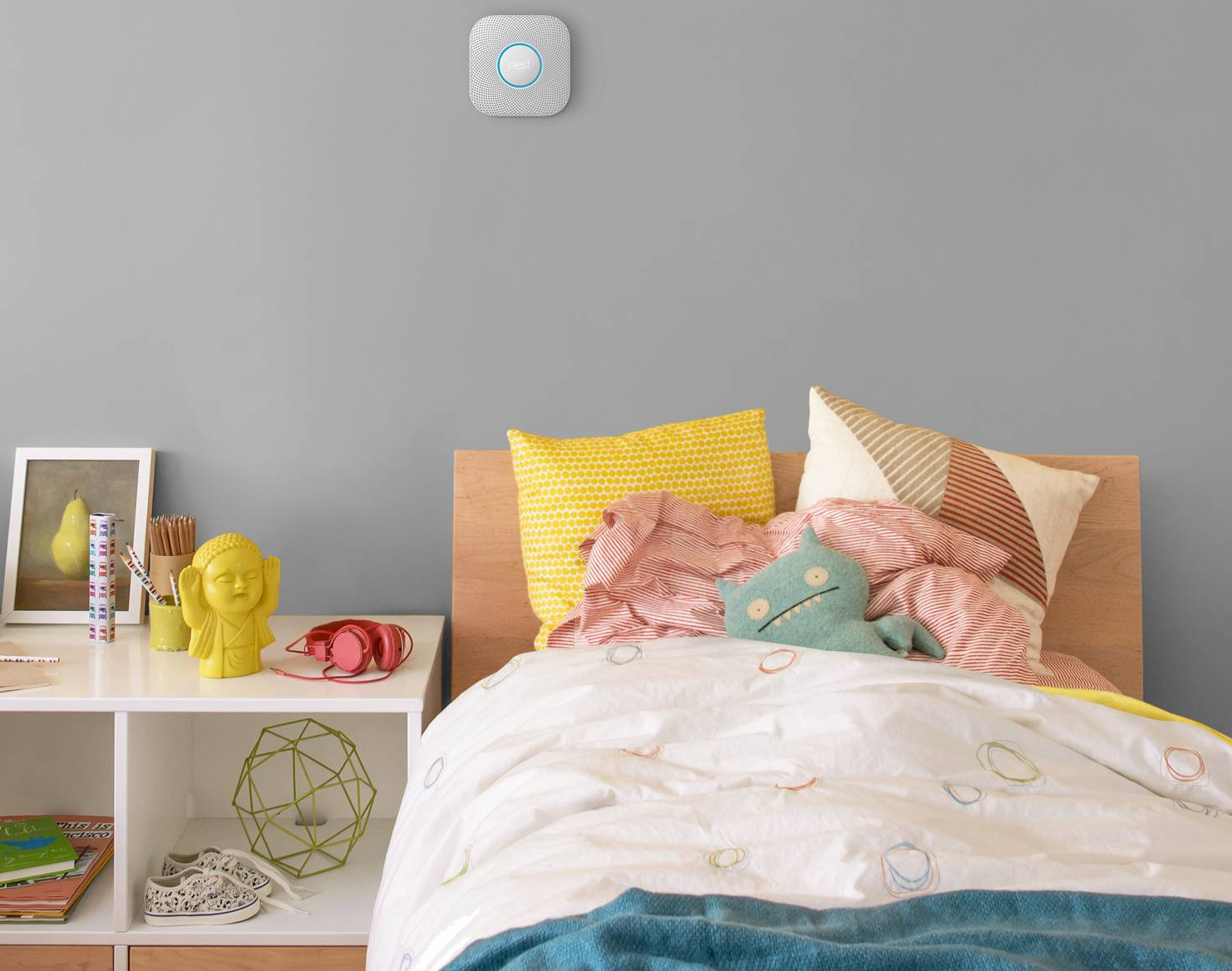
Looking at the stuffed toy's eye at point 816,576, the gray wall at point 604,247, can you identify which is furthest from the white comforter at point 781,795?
the gray wall at point 604,247

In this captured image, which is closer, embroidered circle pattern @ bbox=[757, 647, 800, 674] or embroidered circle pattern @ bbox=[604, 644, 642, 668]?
embroidered circle pattern @ bbox=[757, 647, 800, 674]

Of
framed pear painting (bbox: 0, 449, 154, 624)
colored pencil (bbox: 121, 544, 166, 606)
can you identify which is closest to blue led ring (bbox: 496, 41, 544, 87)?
framed pear painting (bbox: 0, 449, 154, 624)

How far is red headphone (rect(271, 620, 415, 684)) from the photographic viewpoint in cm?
158

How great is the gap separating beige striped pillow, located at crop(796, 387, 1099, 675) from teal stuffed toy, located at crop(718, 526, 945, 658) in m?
0.25

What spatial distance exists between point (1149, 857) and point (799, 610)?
559 mm

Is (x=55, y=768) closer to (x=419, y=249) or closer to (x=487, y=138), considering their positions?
(x=419, y=249)

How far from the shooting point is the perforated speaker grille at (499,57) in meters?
1.90

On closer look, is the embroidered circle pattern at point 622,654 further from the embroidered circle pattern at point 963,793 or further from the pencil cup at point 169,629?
the pencil cup at point 169,629

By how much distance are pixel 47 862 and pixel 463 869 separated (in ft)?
3.15

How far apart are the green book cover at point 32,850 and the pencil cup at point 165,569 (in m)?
0.40

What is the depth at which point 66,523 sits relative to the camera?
190 cm

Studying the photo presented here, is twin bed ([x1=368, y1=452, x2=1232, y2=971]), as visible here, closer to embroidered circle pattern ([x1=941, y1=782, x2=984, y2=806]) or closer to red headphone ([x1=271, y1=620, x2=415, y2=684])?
embroidered circle pattern ([x1=941, y1=782, x2=984, y2=806])

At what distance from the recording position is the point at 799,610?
1.36m

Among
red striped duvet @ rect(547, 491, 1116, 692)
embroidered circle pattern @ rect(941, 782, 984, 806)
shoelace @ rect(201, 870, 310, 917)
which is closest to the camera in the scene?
embroidered circle pattern @ rect(941, 782, 984, 806)
